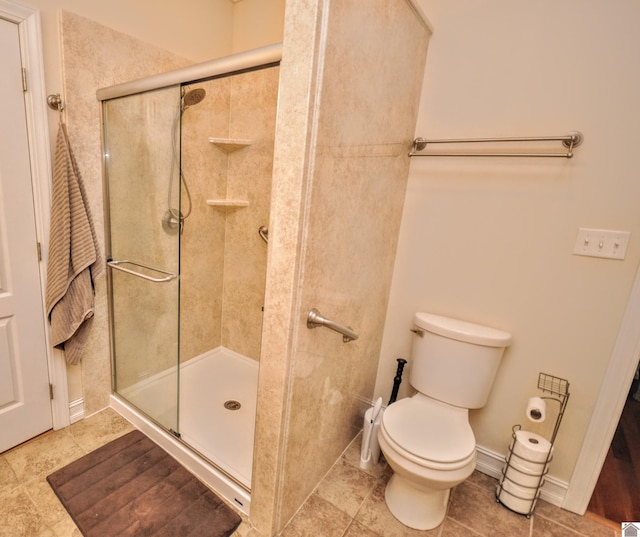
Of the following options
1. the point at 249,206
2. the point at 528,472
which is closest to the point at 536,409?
the point at 528,472

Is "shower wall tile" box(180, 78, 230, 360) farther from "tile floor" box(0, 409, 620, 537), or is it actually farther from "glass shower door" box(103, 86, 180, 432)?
"tile floor" box(0, 409, 620, 537)

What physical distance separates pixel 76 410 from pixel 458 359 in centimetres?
209

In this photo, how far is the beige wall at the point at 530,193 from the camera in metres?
1.32

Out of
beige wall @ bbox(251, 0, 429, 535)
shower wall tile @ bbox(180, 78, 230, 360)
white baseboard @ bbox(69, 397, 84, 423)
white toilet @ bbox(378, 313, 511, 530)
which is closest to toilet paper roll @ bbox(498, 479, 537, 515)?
white toilet @ bbox(378, 313, 511, 530)

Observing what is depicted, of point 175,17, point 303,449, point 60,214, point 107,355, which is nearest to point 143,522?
point 303,449

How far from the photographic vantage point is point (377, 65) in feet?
4.06

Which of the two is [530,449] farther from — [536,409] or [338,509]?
[338,509]

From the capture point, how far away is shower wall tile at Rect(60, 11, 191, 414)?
4.84 ft

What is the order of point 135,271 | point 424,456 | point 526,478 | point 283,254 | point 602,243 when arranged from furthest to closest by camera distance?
point 135,271 → point 526,478 → point 602,243 → point 424,456 → point 283,254

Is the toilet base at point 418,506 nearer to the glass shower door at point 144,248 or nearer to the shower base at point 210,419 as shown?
the shower base at point 210,419

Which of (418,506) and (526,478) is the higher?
(526,478)

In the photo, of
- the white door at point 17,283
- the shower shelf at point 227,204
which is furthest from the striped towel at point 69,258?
the shower shelf at point 227,204

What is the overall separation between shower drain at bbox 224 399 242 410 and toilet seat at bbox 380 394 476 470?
3.40 ft

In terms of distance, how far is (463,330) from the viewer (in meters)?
1.55
